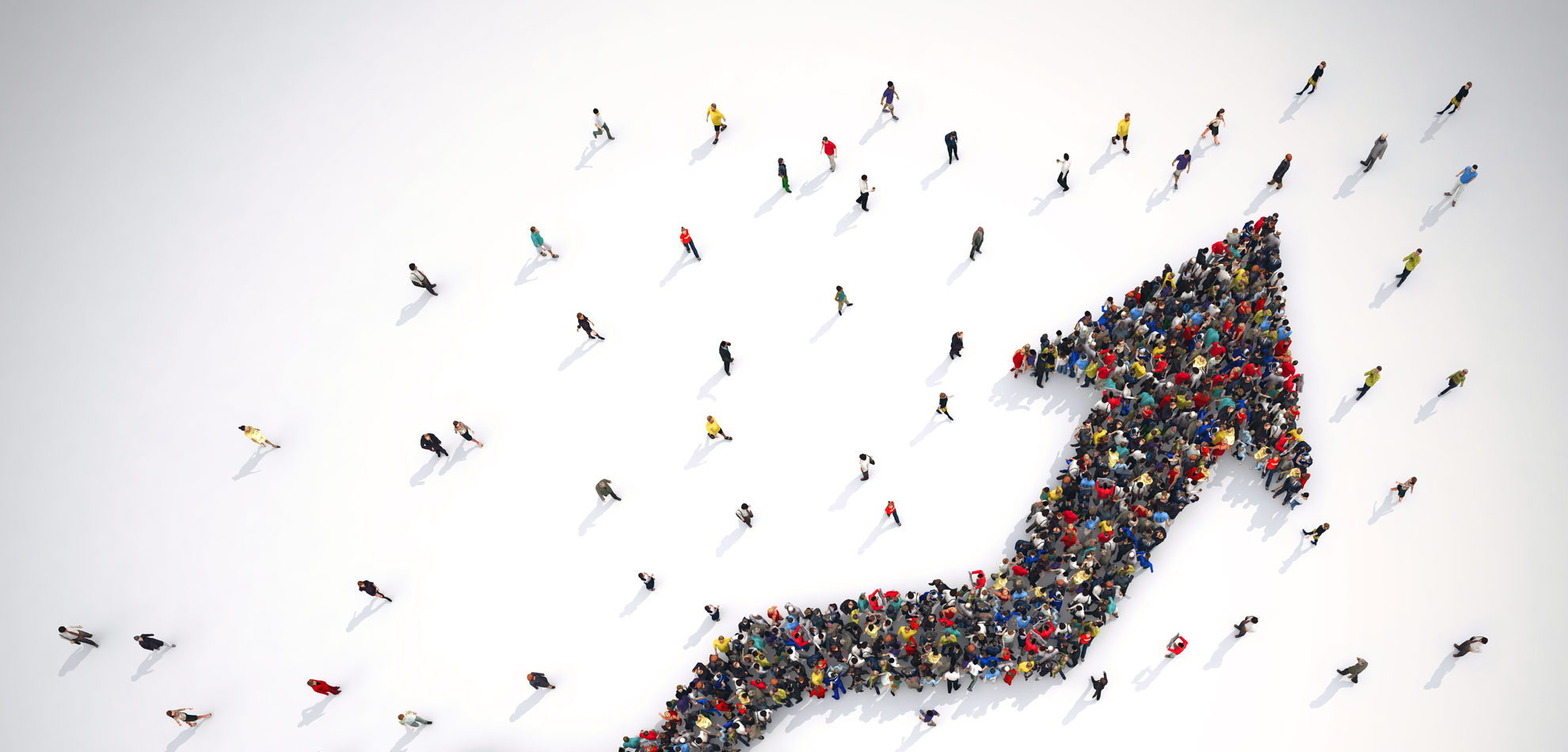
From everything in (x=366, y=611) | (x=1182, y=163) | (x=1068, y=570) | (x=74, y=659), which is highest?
(x=1182, y=163)

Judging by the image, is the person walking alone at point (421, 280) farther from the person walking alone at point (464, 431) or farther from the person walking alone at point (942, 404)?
the person walking alone at point (942, 404)

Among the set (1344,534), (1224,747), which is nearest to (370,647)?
(1224,747)

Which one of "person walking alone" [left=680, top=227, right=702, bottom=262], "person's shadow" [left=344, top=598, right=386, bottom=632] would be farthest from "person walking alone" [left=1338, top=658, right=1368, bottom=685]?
"person's shadow" [left=344, top=598, right=386, bottom=632]

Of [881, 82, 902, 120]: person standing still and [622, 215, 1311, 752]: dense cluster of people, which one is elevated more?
[881, 82, 902, 120]: person standing still

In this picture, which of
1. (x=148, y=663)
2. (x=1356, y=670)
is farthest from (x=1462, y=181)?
(x=148, y=663)

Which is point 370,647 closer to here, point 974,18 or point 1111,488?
point 1111,488

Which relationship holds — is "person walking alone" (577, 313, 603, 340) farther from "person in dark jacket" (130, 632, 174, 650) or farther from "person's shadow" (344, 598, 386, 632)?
"person in dark jacket" (130, 632, 174, 650)

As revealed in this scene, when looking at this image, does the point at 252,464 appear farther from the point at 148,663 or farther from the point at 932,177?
the point at 932,177

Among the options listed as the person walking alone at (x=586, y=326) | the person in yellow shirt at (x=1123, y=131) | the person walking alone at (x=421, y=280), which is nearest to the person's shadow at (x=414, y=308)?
the person walking alone at (x=421, y=280)
